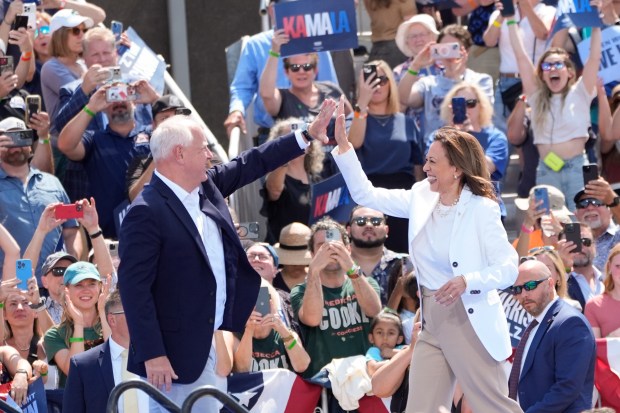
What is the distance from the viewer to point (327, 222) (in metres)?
10.2

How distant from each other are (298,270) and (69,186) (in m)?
2.05

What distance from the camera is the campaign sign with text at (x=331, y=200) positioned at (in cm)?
1081

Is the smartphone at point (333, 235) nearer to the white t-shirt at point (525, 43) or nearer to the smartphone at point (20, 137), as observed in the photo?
the smartphone at point (20, 137)

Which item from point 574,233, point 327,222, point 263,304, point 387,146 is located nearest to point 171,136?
point 263,304

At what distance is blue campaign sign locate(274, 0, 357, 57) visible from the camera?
11836 millimetres

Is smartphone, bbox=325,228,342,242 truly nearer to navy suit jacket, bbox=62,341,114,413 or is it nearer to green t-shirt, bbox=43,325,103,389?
green t-shirt, bbox=43,325,103,389

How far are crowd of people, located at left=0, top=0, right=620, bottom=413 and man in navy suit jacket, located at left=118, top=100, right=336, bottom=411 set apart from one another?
0.01 metres

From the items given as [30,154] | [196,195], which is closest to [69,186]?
[30,154]

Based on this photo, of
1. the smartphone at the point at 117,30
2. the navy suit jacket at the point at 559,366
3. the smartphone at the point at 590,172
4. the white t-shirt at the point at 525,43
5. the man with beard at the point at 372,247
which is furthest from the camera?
the white t-shirt at the point at 525,43

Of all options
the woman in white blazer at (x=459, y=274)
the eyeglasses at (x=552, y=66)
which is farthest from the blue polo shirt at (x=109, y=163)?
the woman in white blazer at (x=459, y=274)

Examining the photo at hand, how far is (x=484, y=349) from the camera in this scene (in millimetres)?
7379

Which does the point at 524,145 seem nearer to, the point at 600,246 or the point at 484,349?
the point at 600,246

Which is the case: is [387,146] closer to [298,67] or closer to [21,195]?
[298,67]

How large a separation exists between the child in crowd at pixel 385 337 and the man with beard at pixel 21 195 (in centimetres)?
261
